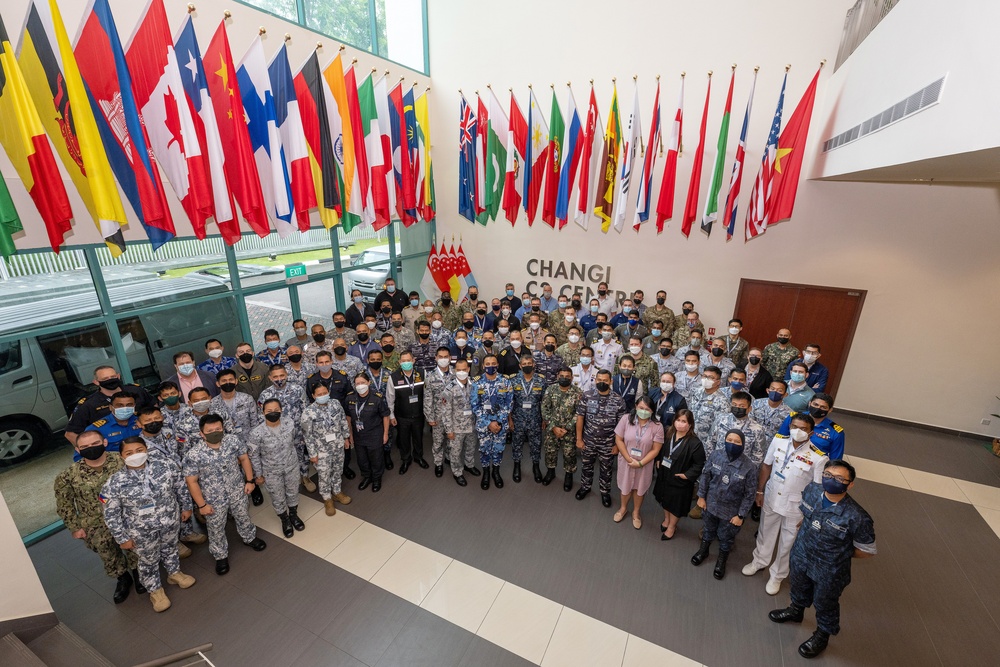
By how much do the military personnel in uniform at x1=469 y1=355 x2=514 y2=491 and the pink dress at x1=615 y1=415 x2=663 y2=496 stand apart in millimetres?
1365

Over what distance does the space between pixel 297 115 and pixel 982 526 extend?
962cm

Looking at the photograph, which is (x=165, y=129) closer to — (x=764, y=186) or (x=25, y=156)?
(x=25, y=156)

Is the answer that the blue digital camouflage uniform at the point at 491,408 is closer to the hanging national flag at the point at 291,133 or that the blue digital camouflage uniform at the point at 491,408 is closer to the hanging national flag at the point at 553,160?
the hanging national flag at the point at 291,133

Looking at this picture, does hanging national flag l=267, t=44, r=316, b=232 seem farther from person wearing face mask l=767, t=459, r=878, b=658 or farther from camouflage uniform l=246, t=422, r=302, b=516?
person wearing face mask l=767, t=459, r=878, b=658

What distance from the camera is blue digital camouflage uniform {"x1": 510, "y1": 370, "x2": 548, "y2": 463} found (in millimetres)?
5375

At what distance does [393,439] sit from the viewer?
6.11 meters

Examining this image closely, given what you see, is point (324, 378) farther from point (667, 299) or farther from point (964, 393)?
point (964, 393)

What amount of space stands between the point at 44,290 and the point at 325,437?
329 centimetres

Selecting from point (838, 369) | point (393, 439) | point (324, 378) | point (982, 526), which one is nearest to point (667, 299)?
point (838, 369)

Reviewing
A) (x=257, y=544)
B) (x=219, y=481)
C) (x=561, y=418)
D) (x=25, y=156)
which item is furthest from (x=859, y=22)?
(x=257, y=544)

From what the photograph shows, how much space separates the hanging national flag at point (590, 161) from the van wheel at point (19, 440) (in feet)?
26.8

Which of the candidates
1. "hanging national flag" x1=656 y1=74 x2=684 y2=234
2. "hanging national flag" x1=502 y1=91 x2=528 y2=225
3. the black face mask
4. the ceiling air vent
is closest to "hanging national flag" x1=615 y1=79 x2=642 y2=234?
"hanging national flag" x1=656 y1=74 x2=684 y2=234

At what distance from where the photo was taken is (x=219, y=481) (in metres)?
3.99

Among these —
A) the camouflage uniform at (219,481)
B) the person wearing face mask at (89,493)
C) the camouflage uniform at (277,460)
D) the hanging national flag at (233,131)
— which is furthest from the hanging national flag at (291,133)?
the person wearing face mask at (89,493)
